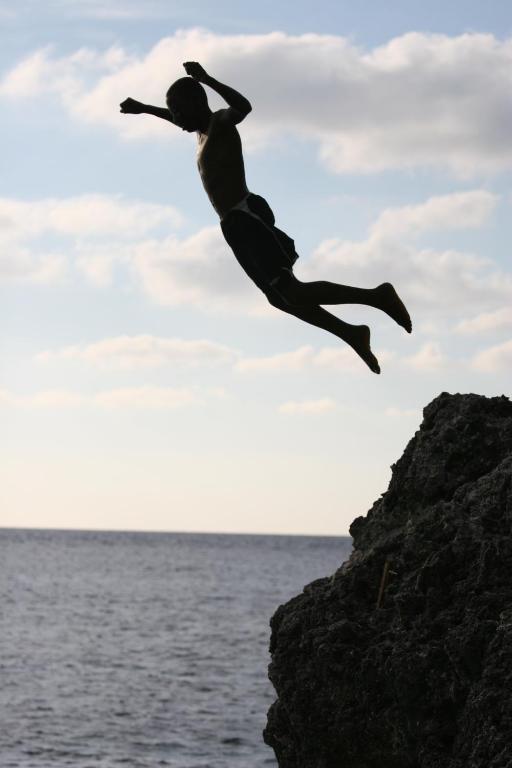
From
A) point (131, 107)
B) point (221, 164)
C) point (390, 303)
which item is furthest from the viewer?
point (131, 107)

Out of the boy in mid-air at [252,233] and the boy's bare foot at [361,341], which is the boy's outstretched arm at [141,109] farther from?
the boy's bare foot at [361,341]

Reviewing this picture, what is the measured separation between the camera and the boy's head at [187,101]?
8469 mm

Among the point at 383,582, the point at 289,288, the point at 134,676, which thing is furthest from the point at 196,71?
the point at 134,676

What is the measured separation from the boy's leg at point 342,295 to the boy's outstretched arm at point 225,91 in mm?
1217

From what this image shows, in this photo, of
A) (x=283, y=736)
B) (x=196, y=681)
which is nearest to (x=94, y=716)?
(x=196, y=681)

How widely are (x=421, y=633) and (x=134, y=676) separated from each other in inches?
1293

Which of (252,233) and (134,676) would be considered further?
(134,676)

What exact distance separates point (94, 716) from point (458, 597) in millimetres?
25323

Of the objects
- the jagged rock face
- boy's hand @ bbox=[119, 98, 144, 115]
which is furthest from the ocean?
boy's hand @ bbox=[119, 98, 144, 115]

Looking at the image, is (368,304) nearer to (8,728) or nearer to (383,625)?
(383,625)

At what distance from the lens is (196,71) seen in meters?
8.08

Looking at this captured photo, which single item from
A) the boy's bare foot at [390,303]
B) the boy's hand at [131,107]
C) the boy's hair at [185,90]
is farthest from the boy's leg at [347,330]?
the boy's hand at [131,107]

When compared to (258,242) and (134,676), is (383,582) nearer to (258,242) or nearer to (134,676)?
(258,242)

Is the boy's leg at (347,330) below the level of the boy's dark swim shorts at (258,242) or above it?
below
